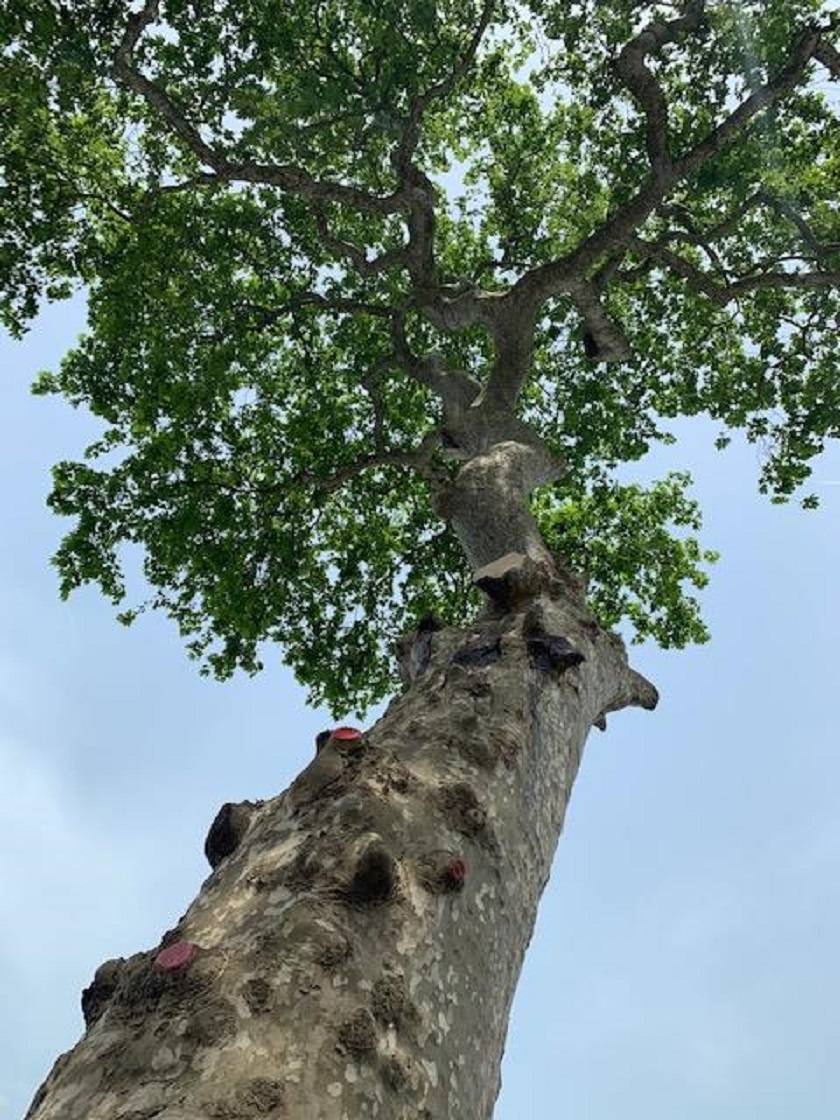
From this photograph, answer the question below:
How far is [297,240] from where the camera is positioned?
12406 mm

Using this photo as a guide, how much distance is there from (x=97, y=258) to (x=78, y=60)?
3.32 m

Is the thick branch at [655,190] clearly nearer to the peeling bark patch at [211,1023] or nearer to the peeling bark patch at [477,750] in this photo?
the peeling bark patch at [477,750]

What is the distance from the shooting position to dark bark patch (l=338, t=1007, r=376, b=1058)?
7.56 ft

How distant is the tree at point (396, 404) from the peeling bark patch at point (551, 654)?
2 centimetres

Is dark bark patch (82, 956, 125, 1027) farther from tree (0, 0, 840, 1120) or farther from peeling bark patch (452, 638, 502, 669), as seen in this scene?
peeling bark patch (452, 638, 502, 669)

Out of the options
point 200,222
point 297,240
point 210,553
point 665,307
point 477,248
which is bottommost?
point 210,553

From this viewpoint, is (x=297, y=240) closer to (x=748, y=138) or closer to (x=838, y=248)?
(x=748, y=138)

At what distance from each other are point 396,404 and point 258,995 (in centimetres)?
1165

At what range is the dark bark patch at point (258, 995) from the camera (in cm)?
234

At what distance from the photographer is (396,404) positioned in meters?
13.5

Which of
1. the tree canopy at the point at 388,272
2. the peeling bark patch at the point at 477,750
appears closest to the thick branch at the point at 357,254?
the tree canopy at the point at 388,272

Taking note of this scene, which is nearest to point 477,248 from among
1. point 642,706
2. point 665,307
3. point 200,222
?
point 665,307

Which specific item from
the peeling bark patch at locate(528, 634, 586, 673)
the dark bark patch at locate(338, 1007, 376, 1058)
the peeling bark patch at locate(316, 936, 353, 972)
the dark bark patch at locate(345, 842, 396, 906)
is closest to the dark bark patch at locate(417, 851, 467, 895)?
the dark bark patch at locate(345, 842, 396, 906)

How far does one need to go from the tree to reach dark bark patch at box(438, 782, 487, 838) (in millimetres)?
18
